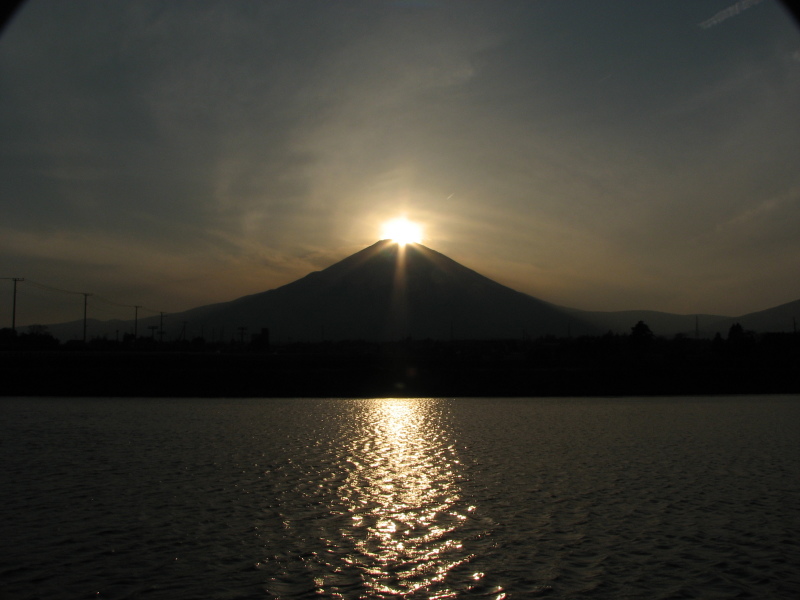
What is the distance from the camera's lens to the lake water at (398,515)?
39.8ft

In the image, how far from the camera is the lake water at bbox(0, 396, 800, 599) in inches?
477

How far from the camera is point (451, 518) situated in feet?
56.1

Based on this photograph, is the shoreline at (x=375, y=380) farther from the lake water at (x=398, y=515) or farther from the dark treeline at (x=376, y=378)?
the lake water at (x=398, y=515)

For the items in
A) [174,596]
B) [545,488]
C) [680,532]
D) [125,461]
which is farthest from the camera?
[125,461]

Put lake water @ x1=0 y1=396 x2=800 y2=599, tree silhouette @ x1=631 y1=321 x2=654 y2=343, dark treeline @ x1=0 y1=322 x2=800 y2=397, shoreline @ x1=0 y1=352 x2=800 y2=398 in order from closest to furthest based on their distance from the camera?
lake water @ x1=0 y1=396 x2=800 y2=599, shoreline @ x1=0 y1=352 x2=800 y2=398, dark treeline @ x1=0 y1=322 x2=800 y2=397, tree silhouette @ x1=631 y1=321 x2=654 y2=343

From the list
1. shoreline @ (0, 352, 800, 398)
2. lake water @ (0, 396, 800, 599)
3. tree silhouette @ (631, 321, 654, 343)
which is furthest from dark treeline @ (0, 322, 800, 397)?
tree silhouette @ (631, 321, 654, 343)

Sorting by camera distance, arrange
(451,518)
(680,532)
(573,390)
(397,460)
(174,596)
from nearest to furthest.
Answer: (174,596) < (680,532) < (451,518) < (397,460) < (573,390)

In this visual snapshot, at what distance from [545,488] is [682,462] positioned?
→ 30.0 feet

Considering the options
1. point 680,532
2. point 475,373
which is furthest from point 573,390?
point 680,532

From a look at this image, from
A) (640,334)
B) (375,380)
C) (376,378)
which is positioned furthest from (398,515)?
(640,334)

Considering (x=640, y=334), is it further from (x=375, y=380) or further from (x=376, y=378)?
(x=375, y=380)

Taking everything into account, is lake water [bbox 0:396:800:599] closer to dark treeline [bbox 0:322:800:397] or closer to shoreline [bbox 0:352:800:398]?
shoreline [bbox 0:352:800:398]

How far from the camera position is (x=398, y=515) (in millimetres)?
17500

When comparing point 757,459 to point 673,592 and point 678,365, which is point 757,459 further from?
point 678,365
